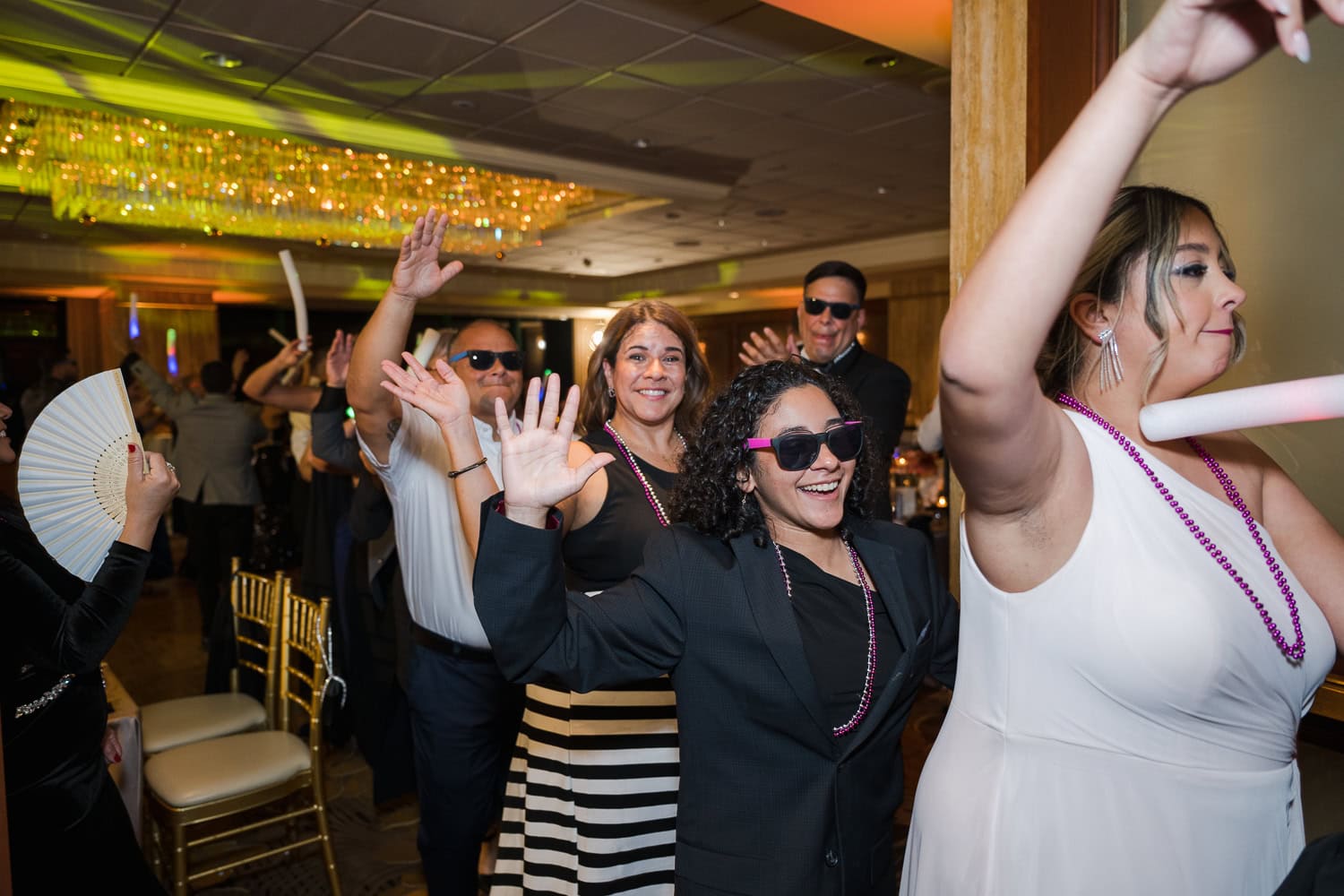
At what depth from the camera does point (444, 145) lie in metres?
6.09

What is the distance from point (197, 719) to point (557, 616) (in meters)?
2.48

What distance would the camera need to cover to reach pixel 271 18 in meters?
4.08

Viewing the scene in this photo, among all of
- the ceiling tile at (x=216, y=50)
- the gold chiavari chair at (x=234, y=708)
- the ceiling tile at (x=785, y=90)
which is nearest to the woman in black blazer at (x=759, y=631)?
the gold chiavari chair at (x=234, y=708)

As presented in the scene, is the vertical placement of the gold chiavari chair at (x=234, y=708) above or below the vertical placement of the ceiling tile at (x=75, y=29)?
below

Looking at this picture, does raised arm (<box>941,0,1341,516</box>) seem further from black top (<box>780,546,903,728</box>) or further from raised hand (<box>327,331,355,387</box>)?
raised hand (<box>327,331,355,387</box>)

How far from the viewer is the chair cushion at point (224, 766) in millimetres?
2619

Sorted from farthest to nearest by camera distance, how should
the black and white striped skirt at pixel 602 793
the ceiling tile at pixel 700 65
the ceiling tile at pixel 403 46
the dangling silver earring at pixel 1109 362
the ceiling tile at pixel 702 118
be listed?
the ceiling tile at pixel 702 118 → the ceiling tile at pixel 700 65 → the ceiling tile at pixel 403 46 → the black and white striped skirt at pixel 602 793 → the dangling silver earring at pixel 1109 362

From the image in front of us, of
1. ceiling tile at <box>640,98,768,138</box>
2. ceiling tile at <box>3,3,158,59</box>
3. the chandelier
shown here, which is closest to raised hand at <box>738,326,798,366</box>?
ceiling tile at <box>640,98,768,138</box>

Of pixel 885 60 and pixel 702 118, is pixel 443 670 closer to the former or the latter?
pixel 885 60

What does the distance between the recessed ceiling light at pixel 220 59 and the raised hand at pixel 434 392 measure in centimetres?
373

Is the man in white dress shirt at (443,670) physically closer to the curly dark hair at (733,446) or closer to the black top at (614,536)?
the black top at (614,536)

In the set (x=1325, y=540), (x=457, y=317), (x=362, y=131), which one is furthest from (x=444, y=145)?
(x=457, y=317)

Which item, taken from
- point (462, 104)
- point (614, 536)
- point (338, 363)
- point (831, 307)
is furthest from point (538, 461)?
point (462, 104)

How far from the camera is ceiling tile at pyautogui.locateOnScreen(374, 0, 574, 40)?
3.93 metres
